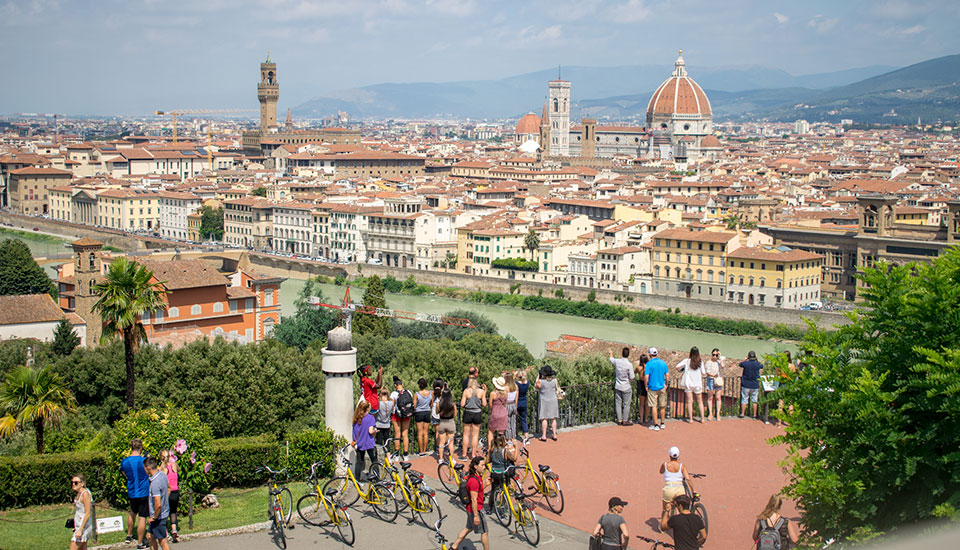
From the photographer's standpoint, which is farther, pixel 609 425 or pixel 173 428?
pixel 609 425

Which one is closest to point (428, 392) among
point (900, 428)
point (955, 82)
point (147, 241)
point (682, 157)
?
point (900, 428)

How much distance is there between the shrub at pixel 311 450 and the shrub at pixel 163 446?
1.44ft

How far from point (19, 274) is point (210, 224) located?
17750 millimetres

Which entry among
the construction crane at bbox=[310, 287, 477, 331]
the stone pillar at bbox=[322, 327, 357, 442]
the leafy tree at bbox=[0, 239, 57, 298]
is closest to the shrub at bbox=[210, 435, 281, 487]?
the stone pillar at bbox=[322, 327, 357, 442]

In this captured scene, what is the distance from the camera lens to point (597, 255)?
30.7m

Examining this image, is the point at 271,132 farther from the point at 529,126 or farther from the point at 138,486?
the point at 138,486

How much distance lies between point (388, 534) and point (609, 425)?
2.21 meters

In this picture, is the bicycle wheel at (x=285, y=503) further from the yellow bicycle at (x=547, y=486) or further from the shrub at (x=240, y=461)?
the yellow bicycle at (x=547, y=486)

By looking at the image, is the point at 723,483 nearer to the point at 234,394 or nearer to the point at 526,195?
the point at 234,394

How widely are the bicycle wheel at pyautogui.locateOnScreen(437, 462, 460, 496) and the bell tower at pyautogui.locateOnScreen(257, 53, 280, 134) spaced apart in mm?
68446

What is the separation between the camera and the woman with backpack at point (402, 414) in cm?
627

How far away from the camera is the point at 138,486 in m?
4.89

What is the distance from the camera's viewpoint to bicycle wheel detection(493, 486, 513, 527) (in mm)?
5277

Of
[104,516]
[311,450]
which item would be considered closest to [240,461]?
[311,450]
